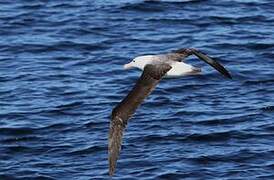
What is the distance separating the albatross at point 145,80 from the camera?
13.9 m

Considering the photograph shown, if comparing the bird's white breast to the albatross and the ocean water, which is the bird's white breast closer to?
the albatross

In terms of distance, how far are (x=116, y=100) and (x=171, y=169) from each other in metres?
3.45

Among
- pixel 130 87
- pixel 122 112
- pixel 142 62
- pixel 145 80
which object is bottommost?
pixel 130 87

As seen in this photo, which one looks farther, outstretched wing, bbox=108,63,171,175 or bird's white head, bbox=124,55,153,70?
bird's white head, bbox=124,55,153,70

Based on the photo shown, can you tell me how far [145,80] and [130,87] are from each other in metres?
5.65

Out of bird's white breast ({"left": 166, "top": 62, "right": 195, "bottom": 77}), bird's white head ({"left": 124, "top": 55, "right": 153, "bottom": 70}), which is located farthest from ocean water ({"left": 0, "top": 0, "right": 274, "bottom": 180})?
bird's white breast ({"left": 166, "top": 62, "right": 195, "bottom": 77})

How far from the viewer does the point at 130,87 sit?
65.5ft

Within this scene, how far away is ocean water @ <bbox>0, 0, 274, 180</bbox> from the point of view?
1652cm

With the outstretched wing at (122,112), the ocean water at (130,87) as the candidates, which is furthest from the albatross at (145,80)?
the ocean water at (130,87)

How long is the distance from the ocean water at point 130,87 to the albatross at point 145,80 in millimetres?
1886

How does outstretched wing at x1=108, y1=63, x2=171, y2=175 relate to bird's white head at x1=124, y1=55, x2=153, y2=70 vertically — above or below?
below

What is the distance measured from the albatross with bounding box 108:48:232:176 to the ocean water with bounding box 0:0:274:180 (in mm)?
1886

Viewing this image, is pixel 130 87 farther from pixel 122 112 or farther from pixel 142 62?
pixel 122 112

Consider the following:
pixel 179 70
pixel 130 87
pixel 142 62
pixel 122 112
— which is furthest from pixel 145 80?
pixel 130 87
